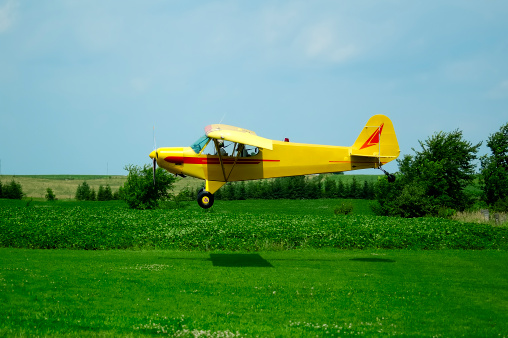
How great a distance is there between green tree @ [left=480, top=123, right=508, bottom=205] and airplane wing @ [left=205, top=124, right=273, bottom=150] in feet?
162

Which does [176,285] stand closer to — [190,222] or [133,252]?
[133,252]

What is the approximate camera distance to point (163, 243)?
33.8 metres

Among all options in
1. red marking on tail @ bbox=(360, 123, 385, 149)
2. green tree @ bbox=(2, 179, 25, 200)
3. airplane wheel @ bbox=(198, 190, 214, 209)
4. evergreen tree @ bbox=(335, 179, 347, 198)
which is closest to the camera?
airplane wheel @ bbox=(198, 190, 214, 209)

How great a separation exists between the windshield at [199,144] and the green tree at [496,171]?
4987 centimetres

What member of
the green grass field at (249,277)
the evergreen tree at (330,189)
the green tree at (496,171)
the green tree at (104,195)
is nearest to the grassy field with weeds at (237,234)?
the green grass field at (249,277)

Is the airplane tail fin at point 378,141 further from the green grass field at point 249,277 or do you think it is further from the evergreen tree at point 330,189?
the evergreen tree at point 330,189

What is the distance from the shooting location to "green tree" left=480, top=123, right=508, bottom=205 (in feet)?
203

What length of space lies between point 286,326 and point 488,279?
13.0m

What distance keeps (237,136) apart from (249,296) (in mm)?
5490

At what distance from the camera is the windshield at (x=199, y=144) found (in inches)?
724

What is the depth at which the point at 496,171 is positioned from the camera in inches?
2453

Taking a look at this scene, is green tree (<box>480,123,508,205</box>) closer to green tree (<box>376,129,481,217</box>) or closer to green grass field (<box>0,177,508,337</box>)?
green tree (<box>376,129,481,217</box>)

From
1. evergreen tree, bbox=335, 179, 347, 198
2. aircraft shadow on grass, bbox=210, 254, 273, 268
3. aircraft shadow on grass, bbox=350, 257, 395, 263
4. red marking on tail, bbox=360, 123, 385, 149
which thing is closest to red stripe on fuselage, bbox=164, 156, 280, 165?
red marking on tail, bbox=360, 123, 385, 149

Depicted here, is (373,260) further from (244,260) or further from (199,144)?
(199,144)
